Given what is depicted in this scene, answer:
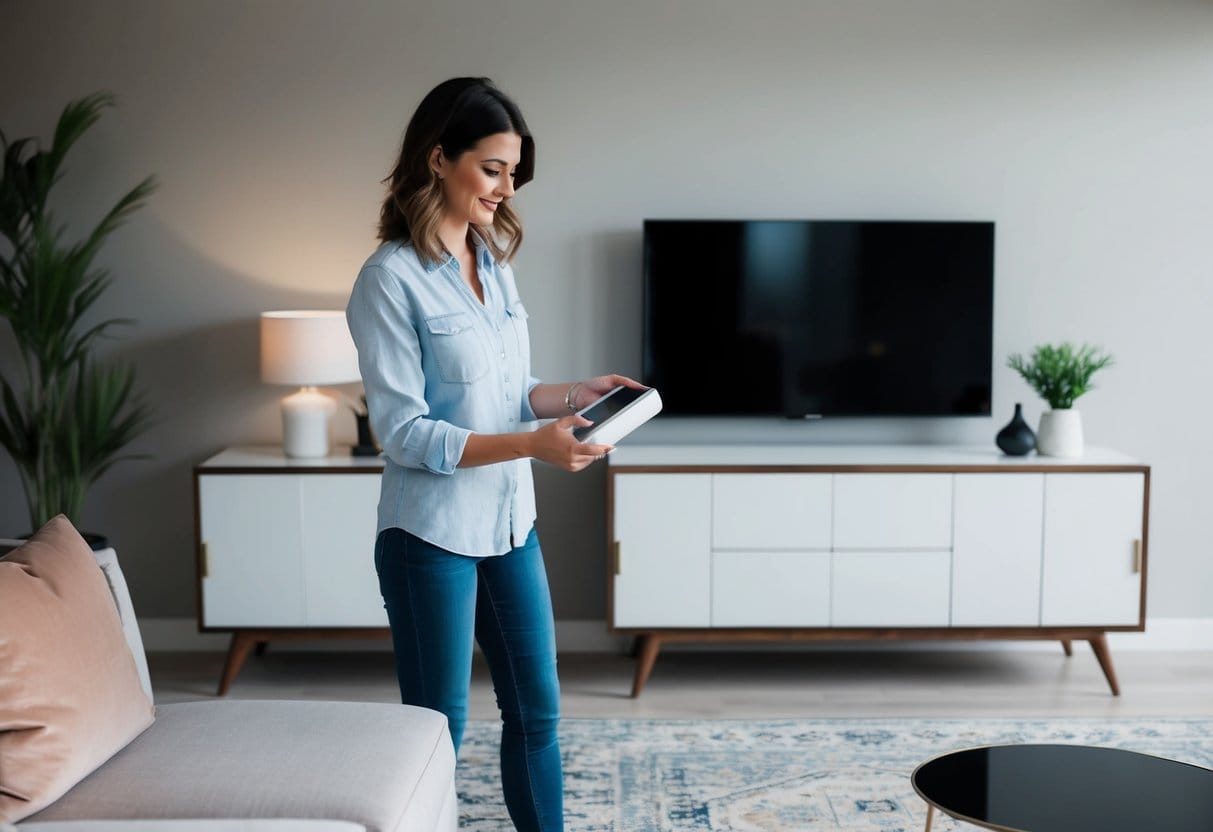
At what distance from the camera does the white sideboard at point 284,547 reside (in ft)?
11.4

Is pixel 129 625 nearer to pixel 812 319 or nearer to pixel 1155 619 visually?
pixel 812 319

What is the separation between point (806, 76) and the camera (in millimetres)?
3740

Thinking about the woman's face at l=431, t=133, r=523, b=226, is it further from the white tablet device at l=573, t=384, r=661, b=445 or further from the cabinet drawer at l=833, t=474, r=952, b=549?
the cabinet drawer at l=833, t=474, r=952, b=549

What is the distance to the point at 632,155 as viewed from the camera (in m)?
3.77

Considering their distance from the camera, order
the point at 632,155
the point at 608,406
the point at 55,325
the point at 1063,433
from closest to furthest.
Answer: the point at 608,406, the point at 55,325, the point at 1063,433, the point at 632,155

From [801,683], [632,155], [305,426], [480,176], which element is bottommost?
[801,683]

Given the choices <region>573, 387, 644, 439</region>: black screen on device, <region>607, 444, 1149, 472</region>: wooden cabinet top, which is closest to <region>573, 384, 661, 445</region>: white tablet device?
<region>573, 387, 644, 439</region>: black screen on device

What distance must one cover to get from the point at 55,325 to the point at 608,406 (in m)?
2.09

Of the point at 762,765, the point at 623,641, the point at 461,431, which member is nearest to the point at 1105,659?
the point at 762,765

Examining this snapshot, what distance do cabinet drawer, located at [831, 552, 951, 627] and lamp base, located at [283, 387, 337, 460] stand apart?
1.54 m

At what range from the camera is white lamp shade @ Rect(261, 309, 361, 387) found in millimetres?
3488

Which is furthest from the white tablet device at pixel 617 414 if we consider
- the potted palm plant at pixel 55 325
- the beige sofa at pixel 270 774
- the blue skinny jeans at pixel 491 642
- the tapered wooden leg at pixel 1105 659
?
the tapered wooden leg at pixel 1105 659

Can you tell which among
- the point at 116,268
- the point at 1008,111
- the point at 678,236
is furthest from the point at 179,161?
the point at 1008,111

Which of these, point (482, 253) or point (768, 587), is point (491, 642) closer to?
point (482, 253)
